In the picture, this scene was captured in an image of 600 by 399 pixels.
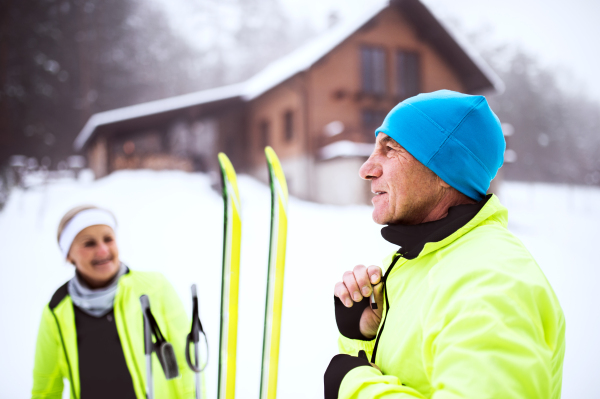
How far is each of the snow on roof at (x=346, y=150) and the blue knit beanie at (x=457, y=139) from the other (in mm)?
3020

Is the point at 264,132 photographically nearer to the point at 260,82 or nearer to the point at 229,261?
the point at 260,82

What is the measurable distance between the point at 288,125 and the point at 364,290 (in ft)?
13.3

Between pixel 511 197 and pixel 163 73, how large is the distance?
3.60m

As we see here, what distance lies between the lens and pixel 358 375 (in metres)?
0.55

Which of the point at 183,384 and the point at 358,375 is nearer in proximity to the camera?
the point at 358,375

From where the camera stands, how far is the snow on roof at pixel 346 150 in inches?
143

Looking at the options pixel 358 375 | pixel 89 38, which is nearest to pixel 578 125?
pixel 358 375

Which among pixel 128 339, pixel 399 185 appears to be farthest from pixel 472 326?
pixel 128 339

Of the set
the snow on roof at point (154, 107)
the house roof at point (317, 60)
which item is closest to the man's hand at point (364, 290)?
the house roof at point (317, 60)

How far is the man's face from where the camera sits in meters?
0.63

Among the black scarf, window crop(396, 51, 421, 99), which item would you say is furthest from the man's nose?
window crop(396, 51, 421, 99)

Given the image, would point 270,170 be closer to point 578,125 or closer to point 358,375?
point 358,375

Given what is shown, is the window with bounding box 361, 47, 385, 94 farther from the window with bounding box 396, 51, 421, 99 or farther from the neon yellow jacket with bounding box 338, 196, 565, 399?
the neon yellow jacket with bounding box 338, 196, 565, 399

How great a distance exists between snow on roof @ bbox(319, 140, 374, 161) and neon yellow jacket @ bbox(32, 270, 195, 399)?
277 cm
